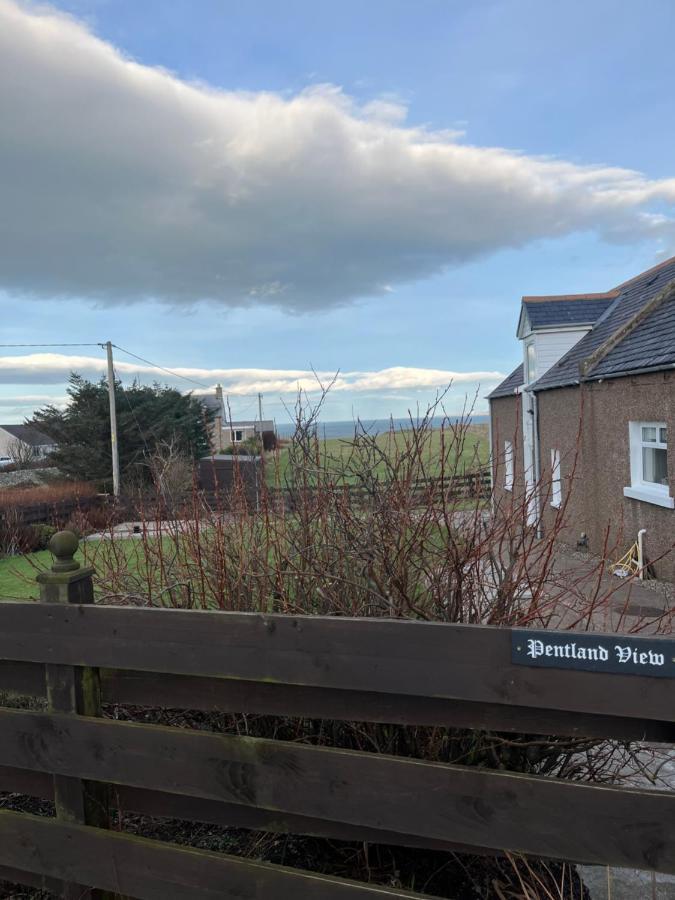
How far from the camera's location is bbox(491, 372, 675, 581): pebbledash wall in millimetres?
10953

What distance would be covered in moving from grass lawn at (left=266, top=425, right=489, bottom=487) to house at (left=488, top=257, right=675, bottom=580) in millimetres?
4452

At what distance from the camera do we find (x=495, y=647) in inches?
78.4

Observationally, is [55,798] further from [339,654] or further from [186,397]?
[186,397]

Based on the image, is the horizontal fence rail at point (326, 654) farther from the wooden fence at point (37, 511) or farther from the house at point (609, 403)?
the wooden fence at point (37, 511)

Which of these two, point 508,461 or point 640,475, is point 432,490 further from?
point 508,461

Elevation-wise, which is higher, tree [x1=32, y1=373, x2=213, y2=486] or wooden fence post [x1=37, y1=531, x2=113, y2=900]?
tree [x1=32, y1=373, x2=213, y2=486]

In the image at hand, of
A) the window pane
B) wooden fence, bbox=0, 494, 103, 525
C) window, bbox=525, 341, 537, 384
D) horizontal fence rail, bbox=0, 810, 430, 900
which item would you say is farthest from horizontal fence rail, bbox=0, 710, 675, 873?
wooden fence, bbox=0, 494, 103, 525

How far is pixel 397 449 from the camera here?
3195 mm

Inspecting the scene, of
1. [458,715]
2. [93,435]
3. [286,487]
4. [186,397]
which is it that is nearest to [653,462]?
[286,487]

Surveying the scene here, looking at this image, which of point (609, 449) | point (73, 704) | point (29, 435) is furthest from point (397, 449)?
point (29, 435)

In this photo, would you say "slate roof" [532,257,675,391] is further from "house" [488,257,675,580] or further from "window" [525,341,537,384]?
"window" [525,341,537,384]

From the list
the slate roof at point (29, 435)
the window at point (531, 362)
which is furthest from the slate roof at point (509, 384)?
the slate roof at point (29, 435)

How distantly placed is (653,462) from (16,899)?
458 inches

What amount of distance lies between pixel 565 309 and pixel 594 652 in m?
17.1
